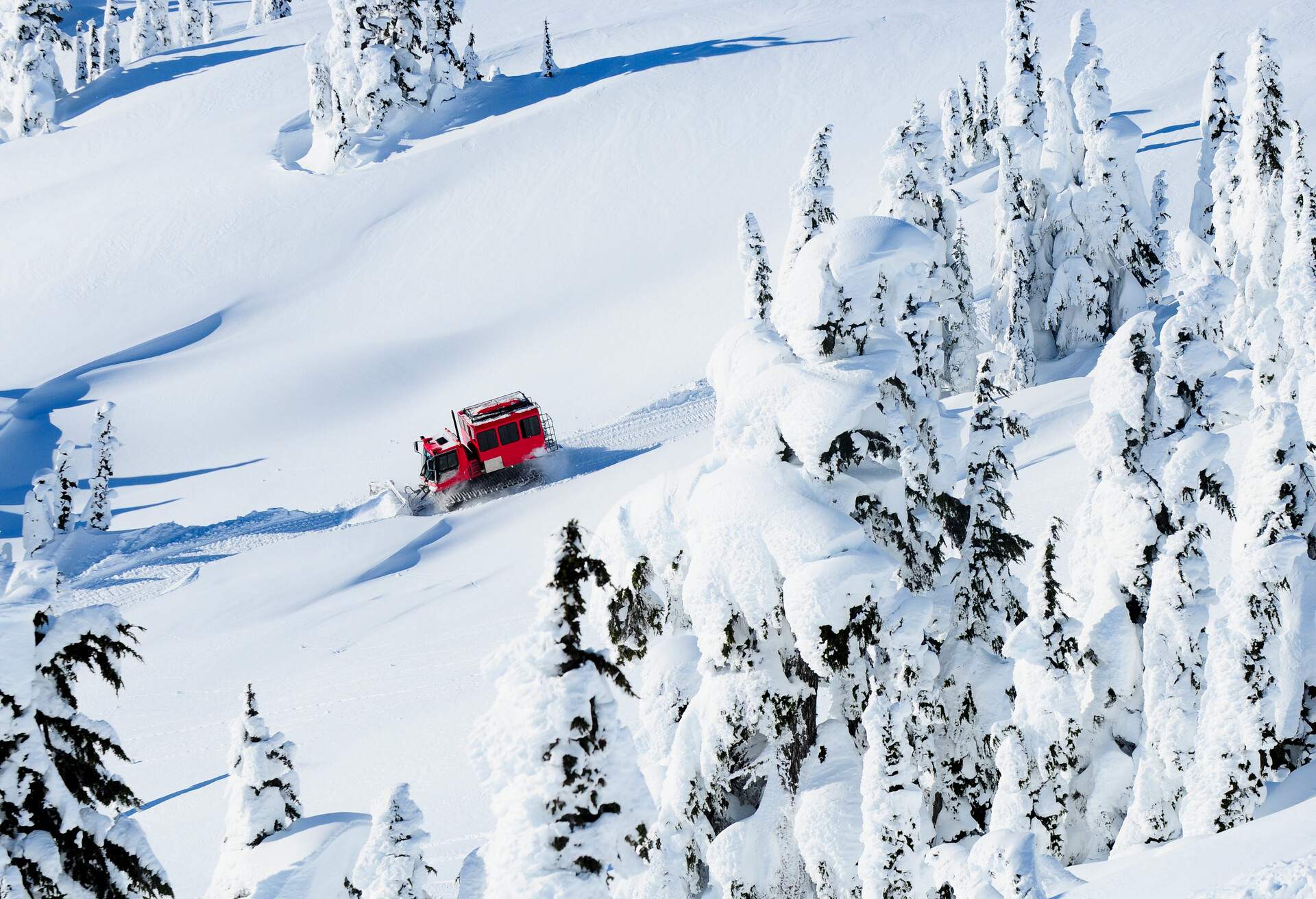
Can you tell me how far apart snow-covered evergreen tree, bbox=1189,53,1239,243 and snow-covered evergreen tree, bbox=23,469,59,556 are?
32302mm

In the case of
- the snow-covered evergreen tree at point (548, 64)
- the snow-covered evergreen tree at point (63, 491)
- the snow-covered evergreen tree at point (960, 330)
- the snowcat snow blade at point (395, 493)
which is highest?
the snow-covered evergreen tree at point (548, 64)

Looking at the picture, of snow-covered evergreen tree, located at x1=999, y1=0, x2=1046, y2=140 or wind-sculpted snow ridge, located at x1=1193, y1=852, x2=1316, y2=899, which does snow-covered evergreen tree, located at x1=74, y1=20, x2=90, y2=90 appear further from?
wind-sculpted snow ridge, located at x1=1193, y1=852, x2=1316, y2=899

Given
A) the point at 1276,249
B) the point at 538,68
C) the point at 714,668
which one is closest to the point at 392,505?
the point at 1276,249

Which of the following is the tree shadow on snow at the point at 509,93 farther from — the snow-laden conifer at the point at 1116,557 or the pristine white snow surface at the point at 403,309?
the snow-laden conifer at the point at 1116,557

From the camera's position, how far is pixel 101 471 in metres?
36.6

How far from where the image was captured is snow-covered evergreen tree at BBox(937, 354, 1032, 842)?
1114cm

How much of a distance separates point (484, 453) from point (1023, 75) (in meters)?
17.0

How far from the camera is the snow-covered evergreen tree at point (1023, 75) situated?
31.3 metres

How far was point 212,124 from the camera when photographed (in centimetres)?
6119

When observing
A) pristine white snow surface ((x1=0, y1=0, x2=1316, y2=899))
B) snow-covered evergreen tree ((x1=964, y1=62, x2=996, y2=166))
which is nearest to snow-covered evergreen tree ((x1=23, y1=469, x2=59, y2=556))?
pristine white snow surface ((x1=0, y1=0, x2=1316, y2=899))

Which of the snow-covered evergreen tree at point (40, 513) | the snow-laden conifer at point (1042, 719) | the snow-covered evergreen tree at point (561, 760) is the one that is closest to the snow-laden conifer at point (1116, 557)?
the snow-laden conifer at point (1042, 719)

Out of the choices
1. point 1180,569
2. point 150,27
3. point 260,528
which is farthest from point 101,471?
point 150,27

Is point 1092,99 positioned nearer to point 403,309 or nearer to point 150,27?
point 403,309

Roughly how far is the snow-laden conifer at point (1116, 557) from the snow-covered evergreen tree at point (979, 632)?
730mm
